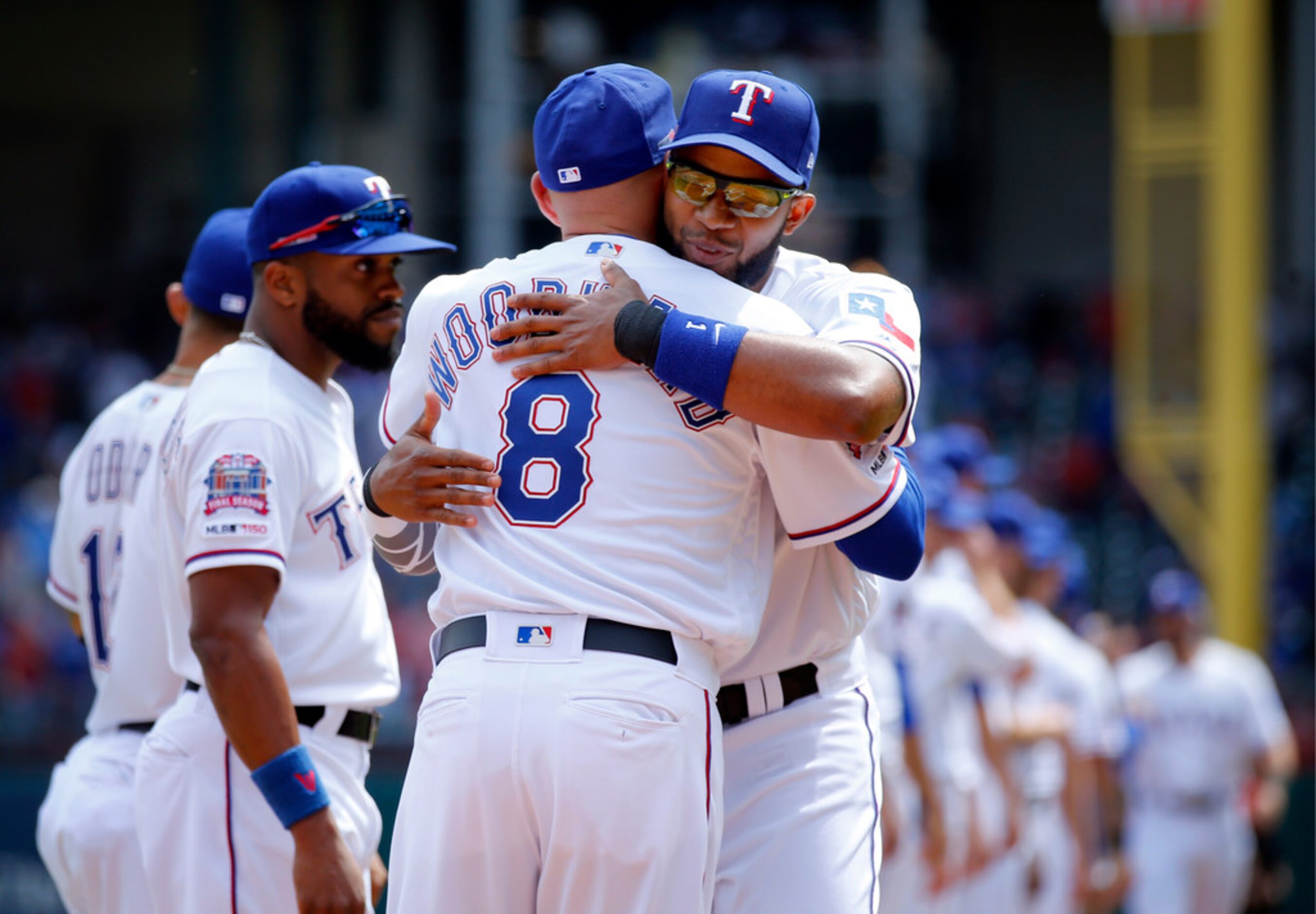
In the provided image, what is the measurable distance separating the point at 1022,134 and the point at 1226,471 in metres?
10.4

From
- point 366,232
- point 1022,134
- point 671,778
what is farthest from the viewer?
point 1022,134

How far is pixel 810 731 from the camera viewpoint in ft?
9.92

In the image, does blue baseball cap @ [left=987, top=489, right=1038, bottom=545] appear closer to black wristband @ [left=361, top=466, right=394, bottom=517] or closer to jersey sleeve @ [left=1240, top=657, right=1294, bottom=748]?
jersey sleeve @ [left=1240, top=657, right=1294, bottom=748]

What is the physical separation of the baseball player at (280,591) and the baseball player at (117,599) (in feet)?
1.08

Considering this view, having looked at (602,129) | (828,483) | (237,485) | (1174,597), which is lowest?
(1174,597)

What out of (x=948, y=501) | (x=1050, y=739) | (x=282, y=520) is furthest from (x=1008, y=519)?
(x=282, y=520)

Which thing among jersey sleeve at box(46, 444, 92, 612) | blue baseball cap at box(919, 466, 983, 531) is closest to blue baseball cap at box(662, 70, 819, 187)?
jersey sleeve at box(46, 444, 92, 612)

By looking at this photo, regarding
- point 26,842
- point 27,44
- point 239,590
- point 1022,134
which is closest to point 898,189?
point 1022,134

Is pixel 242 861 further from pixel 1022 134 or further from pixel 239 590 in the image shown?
pixel 1022 134

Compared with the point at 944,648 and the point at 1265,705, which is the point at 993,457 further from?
the point at 944,648

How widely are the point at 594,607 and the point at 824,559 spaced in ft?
1.93

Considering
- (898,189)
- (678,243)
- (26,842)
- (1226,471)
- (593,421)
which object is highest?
(678,243)

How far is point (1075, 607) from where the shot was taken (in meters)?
12.1

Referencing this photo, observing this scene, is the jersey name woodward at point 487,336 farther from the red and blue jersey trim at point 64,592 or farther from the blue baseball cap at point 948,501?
the blue baseball cap at point 948,501
